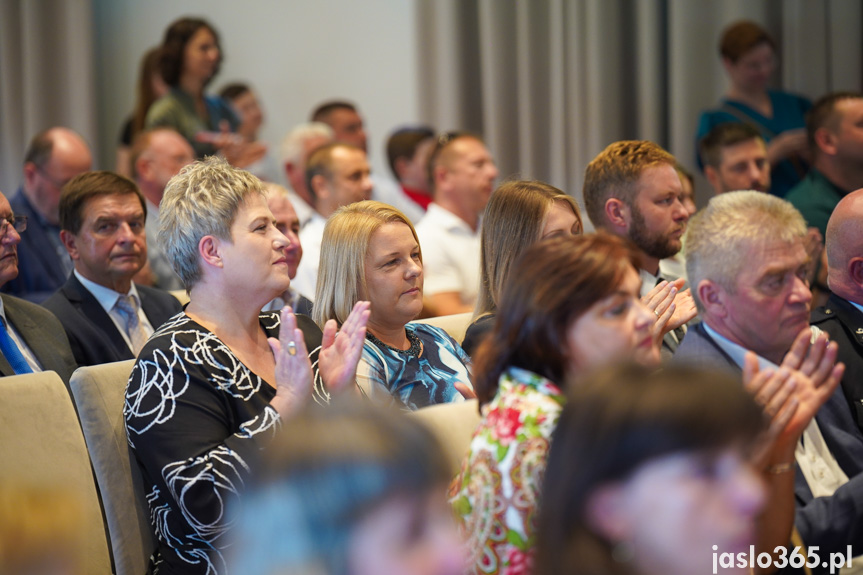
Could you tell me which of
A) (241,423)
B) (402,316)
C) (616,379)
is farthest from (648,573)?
(402,316)

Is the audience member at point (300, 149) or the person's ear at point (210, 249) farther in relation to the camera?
the audience member at point (300, 149)

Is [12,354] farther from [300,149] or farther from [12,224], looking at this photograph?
[300,149]

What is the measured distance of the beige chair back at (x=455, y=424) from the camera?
164 centimetres

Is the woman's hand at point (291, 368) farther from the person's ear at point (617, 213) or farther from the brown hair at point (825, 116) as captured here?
the brown hair at point (825, 116)

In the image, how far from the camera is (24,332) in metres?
2.45

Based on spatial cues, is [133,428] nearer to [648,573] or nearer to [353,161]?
[648,573]

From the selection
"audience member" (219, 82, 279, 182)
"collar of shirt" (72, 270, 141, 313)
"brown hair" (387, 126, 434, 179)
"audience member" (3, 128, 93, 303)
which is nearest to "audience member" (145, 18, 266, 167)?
"audience member" (219, 82, 279, 182)

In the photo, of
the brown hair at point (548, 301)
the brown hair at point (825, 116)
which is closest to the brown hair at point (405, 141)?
the brown hair at point (825, 116)

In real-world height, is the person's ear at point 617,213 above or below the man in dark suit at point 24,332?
above

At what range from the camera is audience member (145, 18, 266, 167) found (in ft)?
16.2

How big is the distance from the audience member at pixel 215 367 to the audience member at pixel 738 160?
7.96 feet

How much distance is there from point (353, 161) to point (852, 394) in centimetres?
276

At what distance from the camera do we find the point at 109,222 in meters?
2.95

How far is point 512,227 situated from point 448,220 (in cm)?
169
